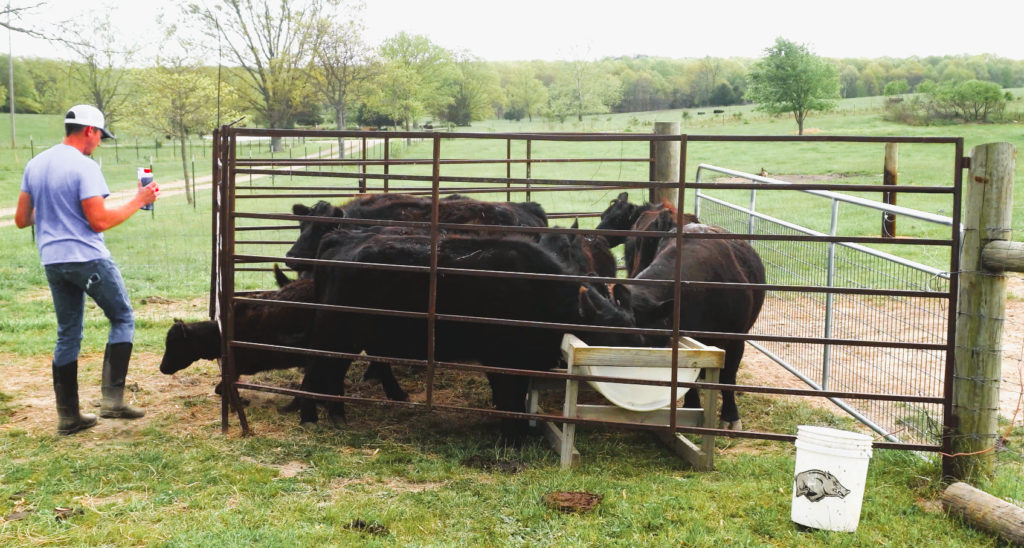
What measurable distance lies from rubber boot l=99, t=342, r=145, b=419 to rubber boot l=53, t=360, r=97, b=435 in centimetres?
18

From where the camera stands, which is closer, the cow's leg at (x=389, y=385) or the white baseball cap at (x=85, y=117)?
the white baseball cap at (x=85, y=117)

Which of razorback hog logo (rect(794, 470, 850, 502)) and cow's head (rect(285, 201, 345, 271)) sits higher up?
cow's head (rect(285, 201, 345, 271))

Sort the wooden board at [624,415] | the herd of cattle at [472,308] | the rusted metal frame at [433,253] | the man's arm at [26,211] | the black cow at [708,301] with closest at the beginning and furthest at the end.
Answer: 1. the rusted metal frame at [433,253]
2. the wooden board at [624,415]
3. the man's arm at [26,211]
4. the herd of cattle at [472,308]
5. the black cow at [708,301]

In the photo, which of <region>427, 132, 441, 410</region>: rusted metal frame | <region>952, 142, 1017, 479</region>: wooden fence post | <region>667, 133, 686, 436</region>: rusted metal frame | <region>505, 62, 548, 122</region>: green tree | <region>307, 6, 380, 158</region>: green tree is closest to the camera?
<region>952, 142, 1017, 479</region>: wooden fence post

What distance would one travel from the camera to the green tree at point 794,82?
49.1 meters

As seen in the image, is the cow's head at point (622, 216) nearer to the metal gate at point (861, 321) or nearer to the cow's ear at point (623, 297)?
the metal gate at point (861, 321)

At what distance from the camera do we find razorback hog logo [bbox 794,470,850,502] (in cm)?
418

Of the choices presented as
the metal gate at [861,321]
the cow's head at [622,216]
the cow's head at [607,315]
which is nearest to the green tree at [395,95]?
the cow's head at [622,216]

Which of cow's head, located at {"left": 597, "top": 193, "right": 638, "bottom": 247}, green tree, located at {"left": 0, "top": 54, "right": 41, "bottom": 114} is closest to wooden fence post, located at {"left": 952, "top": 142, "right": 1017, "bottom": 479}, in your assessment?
cow's head, located at {"left": 597, "top": 193, "right": 638, "bottom": 247}

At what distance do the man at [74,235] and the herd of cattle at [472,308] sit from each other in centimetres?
107

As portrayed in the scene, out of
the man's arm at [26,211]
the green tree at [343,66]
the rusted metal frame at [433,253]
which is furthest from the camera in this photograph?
the green tree at [343,66]

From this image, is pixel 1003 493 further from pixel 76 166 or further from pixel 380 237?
pixel 76 166

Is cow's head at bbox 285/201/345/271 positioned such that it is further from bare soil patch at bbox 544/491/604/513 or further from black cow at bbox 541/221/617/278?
bare soil patch at bbox 544/491/604/513

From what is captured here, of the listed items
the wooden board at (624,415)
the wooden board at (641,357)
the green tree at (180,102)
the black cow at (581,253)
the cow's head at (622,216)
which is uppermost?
the green tree at (180,102)
